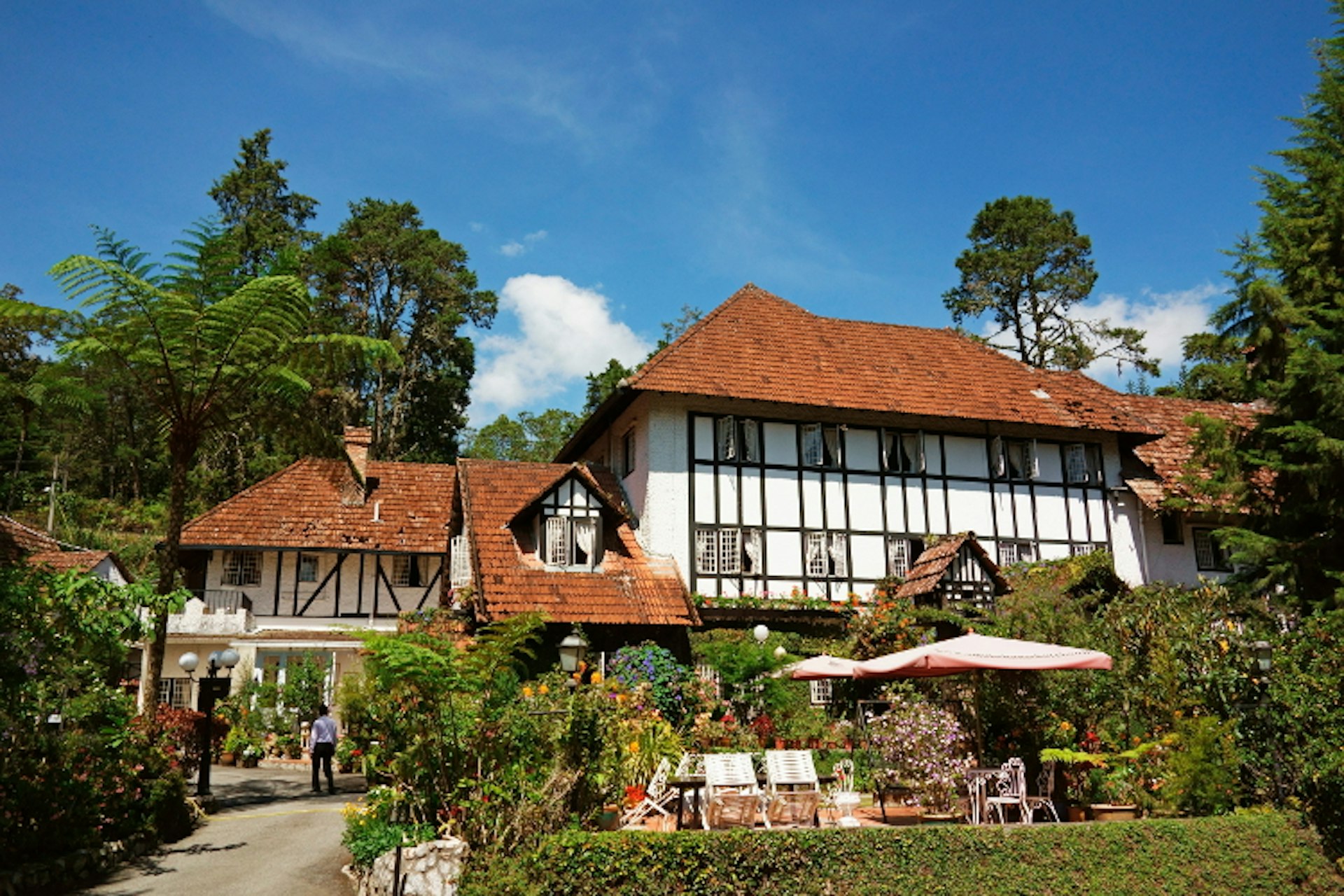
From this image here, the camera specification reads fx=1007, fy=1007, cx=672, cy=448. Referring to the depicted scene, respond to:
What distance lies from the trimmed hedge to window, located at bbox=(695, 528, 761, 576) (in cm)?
1135

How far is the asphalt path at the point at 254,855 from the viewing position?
10.8 meters

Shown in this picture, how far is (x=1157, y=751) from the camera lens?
44.2 ft

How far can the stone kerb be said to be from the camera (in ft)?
32.0

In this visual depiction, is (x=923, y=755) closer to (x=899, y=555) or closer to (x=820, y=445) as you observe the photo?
(x=899, y=555)

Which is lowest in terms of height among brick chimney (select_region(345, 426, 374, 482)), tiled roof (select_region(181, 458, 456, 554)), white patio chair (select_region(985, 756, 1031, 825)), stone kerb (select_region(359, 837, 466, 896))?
stone kerb (select_region(359, 837, 466, 896))

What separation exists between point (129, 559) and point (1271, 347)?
133 feet

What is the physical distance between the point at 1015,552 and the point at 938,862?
15.0 metres

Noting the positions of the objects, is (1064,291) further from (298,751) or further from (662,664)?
(298,751)

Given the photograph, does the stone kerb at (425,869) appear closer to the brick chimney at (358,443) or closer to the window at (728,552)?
the window at (728,552)

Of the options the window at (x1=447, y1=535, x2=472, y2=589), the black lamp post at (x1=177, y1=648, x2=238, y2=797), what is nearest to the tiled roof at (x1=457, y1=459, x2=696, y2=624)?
the window at (x1=447, y1=535, x2=472, y2=589)

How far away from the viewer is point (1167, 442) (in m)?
27.6

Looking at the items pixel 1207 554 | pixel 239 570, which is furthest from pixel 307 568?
pixel 1207 554

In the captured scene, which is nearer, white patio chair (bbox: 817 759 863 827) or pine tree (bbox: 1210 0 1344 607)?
white patio chair (bbox: 817 759 863 827)

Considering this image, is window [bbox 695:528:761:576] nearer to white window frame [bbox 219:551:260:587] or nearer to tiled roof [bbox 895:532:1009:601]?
tiled roof [bbox 895:532:1009:601]
